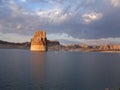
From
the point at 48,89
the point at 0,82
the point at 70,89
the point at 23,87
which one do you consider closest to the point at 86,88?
the point at 70,89

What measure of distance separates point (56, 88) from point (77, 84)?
691 centimetres

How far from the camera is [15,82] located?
53500 millimetres

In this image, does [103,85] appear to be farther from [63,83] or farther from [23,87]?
[23,87]

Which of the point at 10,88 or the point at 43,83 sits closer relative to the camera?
the point at 10,88

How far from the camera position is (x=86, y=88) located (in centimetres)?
4959

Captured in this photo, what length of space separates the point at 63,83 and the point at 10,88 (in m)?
12.0

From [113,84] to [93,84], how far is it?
4.66 metres

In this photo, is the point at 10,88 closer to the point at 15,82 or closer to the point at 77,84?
the point at 15,82

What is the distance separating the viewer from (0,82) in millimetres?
52531

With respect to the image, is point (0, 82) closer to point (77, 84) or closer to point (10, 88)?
point (10, 88)

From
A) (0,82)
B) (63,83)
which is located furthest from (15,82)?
(63,83)

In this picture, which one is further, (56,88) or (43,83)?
(43,83)

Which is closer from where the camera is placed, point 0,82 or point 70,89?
point 70,89

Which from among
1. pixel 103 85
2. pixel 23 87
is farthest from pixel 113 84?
pixel 23 87
